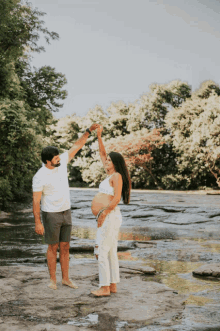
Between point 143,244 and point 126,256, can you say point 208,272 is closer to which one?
point 126,256

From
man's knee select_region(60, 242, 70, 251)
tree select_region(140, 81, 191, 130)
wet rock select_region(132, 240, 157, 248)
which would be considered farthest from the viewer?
tree select_region(140, 81, 191, 130)

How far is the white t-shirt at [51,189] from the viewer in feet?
14.7

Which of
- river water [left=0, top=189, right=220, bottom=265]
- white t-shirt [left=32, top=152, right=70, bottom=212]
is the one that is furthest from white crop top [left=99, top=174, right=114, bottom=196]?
river water [left=0, top=189, right=220, bottom=265]

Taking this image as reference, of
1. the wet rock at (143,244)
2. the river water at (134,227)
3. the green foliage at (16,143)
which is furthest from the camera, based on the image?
the green foliage at (16,143)

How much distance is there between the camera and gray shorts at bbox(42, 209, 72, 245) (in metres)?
4.45

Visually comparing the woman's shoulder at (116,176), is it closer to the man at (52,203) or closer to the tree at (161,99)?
the man at (52,203)

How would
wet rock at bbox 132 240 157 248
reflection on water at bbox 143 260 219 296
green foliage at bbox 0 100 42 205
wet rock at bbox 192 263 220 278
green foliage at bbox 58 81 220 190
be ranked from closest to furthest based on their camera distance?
reflection on water at bbox 143 260 219 296 < wet rock at bbox 192 263 220 278 < wet rock at bbox 132 240 157 248 < green foliage at bbox 0 100 42 205 < green foliage at bbox 58 81 220 190

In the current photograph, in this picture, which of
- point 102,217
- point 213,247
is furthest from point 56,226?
point 213,247

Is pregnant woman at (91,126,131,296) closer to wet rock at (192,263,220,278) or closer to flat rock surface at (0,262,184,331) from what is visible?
flat rock surface at (0,262,184,331)

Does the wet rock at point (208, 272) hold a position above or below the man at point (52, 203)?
below

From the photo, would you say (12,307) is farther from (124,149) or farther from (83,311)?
(124,149)

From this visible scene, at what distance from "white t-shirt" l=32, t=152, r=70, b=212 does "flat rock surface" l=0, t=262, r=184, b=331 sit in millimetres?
956

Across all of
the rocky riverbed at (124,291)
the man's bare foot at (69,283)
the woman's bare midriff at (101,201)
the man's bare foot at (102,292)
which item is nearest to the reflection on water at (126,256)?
the rocky riverbed at (124,291)

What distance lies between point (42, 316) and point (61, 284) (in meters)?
1.13
